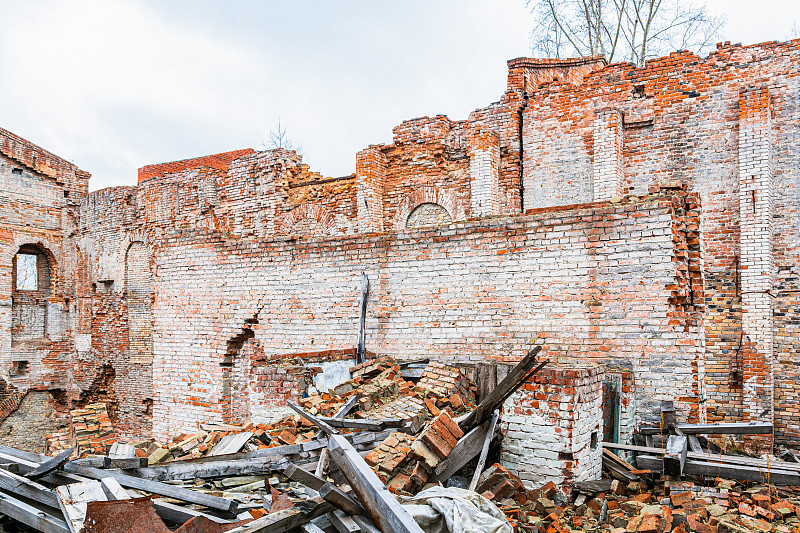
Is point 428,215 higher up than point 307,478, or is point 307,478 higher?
point 428,215

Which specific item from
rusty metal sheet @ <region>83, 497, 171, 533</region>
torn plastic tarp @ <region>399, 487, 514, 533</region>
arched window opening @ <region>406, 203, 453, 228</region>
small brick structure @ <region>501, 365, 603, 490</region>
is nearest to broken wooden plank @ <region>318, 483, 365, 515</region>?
torn plastic tarp @ <region>399, 487, 514, 533</region>

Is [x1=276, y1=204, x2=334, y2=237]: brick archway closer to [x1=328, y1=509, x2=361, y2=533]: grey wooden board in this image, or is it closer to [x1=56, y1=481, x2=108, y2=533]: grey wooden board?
[x1=56, y1=481, x2=108, y2=533]: grey wooden board

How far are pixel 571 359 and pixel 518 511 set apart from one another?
2330 mm

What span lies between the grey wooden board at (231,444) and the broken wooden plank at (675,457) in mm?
3569

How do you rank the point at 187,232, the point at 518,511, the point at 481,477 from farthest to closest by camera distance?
the point at 187,232 < the point at 481,477 < the point at 518,511

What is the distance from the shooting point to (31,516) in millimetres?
3182

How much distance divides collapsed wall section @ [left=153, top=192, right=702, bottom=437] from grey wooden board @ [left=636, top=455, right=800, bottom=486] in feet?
3.04

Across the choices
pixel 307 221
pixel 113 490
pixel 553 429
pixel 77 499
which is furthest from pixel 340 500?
pixel 307 221

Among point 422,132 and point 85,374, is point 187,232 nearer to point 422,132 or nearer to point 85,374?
point 422,132

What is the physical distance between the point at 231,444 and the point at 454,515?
249 cm

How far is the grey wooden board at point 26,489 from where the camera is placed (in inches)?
131

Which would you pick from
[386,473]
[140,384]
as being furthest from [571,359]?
[140,384]

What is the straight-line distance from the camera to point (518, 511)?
375 centimetres

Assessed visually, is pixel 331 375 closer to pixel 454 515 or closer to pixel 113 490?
pixel 113 490
